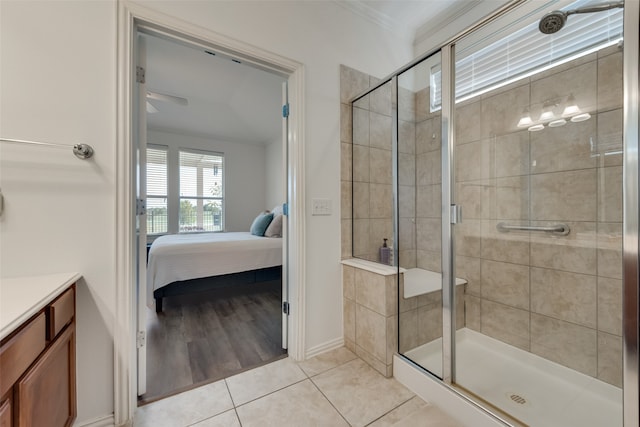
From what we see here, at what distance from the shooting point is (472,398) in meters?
1.26

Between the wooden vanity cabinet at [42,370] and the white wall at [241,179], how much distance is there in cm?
430

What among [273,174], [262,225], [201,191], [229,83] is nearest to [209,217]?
[201,191]

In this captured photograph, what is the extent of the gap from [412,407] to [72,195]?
2.00 m

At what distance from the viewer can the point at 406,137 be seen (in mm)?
1923

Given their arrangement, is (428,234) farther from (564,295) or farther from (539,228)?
(564,295)

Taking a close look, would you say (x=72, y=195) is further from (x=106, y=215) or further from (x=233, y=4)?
(x=233, y=4)

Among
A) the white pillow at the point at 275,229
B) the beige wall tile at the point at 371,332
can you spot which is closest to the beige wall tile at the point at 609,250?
the beige wall tile at the point at 371,332

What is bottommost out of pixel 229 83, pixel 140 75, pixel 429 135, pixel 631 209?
pixel 631 209

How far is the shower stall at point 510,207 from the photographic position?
1415mm

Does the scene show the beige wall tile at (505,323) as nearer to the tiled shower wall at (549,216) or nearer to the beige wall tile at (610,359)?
the tiled shower wall at (549,216)

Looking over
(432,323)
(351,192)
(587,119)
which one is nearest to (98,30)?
(351,192)

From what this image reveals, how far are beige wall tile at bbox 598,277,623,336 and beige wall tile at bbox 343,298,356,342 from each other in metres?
1.45

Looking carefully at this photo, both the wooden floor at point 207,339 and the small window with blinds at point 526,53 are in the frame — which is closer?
the small window with blinds at point 526,53

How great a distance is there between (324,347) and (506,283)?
144 centimetres
